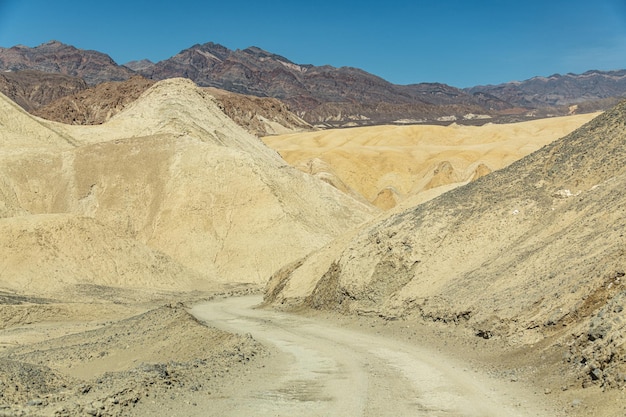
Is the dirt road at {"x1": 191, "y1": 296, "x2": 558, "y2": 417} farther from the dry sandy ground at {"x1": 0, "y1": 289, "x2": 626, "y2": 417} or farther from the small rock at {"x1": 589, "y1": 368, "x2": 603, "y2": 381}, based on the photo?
the small rock at {"x1": 589, "y1": 368, "x2": 603, "y2": 381}

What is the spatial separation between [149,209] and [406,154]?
209ft

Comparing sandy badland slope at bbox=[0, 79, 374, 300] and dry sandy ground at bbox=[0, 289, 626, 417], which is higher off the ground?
sandy badland slope at bbox=[0, 79, 374, 300]

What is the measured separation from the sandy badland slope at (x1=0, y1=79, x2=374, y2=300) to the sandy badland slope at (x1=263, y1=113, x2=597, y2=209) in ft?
53.3

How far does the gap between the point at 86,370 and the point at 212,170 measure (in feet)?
156

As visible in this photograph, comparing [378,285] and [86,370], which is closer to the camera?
[86,370]

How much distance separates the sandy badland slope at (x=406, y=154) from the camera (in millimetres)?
91375

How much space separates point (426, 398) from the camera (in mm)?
12719

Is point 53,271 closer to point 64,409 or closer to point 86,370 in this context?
point 86,370

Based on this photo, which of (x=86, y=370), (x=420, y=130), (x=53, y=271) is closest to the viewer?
(x=86, y=370)

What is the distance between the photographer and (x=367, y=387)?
45.2 feet

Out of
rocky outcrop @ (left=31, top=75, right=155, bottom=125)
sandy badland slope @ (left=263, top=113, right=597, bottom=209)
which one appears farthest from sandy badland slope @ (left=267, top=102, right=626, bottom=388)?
rocky outcrop @ (left=31, top=75, right=155, bottom=125)

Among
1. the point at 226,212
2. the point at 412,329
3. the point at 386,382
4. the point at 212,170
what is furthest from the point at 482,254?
the point at 212,170

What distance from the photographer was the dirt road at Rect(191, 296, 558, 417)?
1189cm

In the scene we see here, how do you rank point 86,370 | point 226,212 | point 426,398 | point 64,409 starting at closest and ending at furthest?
point 64,409 < point 426,398 < point 86,370 < point 226,212
